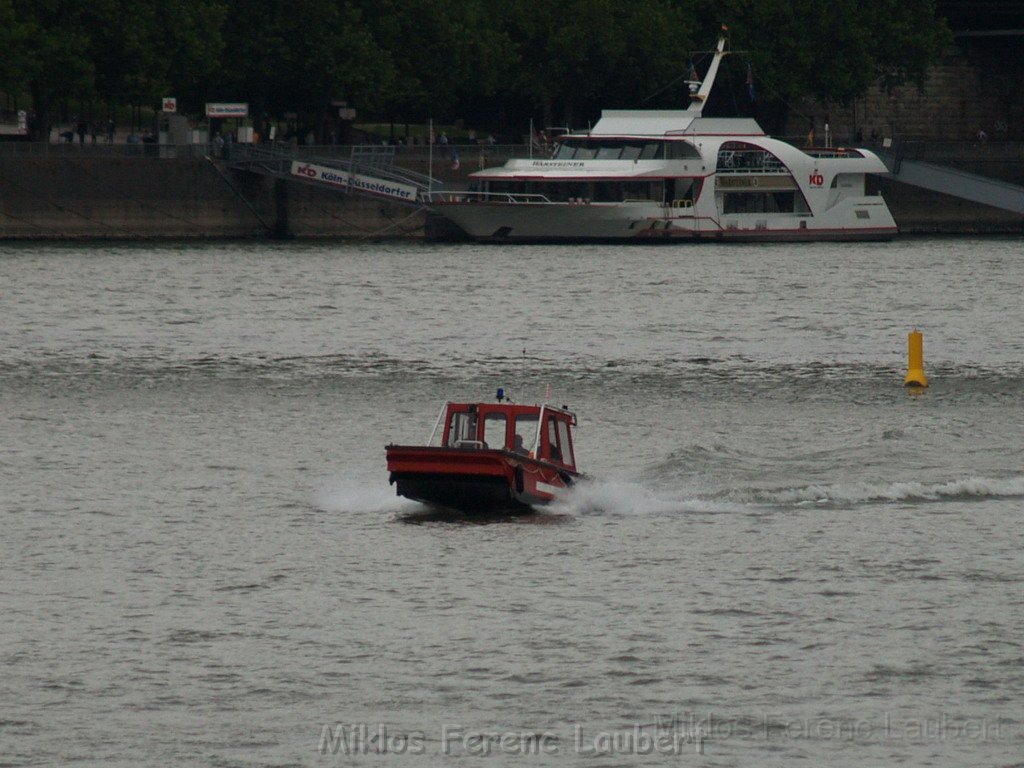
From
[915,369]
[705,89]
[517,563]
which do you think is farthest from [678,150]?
[517,563]

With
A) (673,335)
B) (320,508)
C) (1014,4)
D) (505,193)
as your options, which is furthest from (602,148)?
(320,508)

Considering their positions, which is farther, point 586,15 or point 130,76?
point 586,15

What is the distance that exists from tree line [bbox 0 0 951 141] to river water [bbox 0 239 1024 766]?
39123mm

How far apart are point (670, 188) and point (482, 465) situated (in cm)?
6827

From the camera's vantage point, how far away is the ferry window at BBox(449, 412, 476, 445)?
33.9 m

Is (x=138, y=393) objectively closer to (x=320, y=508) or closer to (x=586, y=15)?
(x=320, y=508)

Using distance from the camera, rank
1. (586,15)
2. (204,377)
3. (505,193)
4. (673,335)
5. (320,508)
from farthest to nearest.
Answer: (586,15), (505,193), (673,335), (204,377), (320,508)

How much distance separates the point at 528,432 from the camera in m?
38.3

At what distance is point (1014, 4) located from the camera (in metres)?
132

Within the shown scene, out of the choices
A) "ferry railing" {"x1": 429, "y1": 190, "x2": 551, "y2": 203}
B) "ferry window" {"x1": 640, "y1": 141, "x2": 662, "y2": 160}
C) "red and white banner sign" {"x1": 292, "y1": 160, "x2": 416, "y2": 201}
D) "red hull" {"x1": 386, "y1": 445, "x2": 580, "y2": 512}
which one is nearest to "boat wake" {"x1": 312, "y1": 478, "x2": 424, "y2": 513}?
"red hull" {"x1": 386, "y1": 445, "x2": 580, "y2": 512}

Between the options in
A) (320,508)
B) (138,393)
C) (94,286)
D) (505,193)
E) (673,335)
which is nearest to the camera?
(320,508)

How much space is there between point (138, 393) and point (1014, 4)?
9251cm

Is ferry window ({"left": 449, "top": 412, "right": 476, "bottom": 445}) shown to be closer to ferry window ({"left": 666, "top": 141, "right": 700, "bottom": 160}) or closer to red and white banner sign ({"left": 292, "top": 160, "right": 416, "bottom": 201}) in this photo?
red and white banner sign ({"left": 292, "top": 160, "right": 416, "bottom": 201})

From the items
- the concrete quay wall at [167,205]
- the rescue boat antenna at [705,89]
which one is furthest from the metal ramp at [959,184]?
the concrete quay wall at [167,205]
